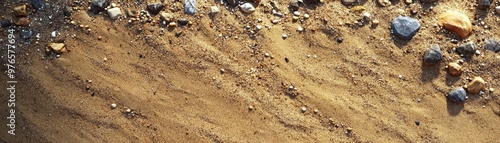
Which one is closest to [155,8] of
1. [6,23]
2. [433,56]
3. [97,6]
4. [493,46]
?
[97,6]

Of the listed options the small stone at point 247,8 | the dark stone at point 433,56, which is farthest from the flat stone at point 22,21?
the dark stone at point 433,56

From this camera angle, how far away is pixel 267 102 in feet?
11.3

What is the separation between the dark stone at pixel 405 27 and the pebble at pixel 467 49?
0.31m

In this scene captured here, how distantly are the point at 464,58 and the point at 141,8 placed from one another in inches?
87.8

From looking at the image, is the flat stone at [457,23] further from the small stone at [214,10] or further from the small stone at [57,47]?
the small stone at [57,47]

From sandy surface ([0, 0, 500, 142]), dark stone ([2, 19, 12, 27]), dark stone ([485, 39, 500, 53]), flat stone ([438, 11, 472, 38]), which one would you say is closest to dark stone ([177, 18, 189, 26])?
sandy surface ([0, 0, 500, 142])

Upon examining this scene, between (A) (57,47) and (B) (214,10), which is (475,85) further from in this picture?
(A) (57,47)

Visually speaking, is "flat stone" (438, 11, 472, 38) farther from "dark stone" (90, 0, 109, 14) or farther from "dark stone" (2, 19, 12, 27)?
"dark stone" (2, 19, 12, 27)

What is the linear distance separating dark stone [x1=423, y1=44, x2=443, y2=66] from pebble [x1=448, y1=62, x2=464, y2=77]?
8cm

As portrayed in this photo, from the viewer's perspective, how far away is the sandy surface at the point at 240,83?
337 cm

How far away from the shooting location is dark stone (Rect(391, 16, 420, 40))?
3.60 metres

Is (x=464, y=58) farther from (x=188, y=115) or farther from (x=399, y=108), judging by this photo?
(x=188, y=115)

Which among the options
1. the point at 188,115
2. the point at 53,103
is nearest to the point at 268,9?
the point at 188,115

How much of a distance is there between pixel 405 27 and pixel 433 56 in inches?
10.7
